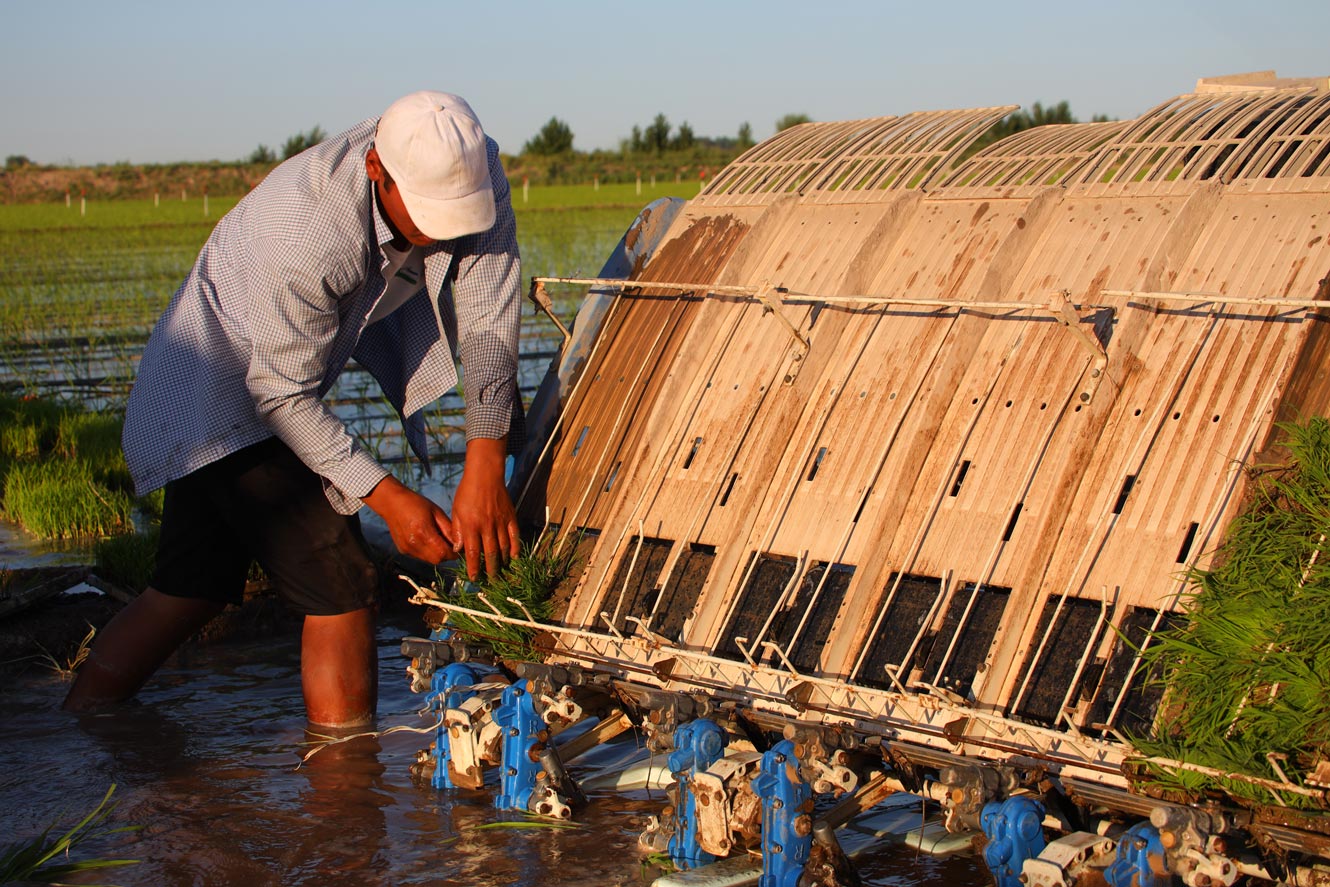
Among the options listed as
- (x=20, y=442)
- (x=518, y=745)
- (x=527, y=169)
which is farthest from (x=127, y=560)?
(x=527, y=169)

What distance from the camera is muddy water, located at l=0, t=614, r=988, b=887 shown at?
4105 mm

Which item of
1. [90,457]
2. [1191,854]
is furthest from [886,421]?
[90,457]

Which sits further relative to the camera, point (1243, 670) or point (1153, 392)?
point (1153, 392)

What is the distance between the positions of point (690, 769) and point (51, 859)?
1.94 metres

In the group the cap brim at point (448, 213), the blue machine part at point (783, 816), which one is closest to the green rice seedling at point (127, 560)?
the cap brim at point (448, 213)

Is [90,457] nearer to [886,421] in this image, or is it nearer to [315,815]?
[315,815]

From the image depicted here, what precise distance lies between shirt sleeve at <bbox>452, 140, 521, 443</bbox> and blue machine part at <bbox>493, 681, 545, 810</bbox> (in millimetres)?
1001

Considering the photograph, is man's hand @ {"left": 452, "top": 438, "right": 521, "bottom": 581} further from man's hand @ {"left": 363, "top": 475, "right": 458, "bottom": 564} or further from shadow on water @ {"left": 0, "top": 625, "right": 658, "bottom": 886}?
shadow on water @ {"left": 0, "top": 625, "right": 658, "bottom": 886}

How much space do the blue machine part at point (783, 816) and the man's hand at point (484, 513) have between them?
148 cm

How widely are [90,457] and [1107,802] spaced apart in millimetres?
7671

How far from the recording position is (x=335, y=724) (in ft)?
16.8

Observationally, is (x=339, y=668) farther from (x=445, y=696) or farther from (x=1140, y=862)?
(x=1140, y=862)

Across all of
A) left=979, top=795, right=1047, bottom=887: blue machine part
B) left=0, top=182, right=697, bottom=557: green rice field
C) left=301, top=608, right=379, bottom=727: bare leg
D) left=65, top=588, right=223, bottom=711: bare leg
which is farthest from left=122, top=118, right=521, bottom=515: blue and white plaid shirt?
left=979, top=795, right=1047, bottom=887: blue machine part

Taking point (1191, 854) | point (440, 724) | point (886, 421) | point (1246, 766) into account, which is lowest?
point (440, 724)
